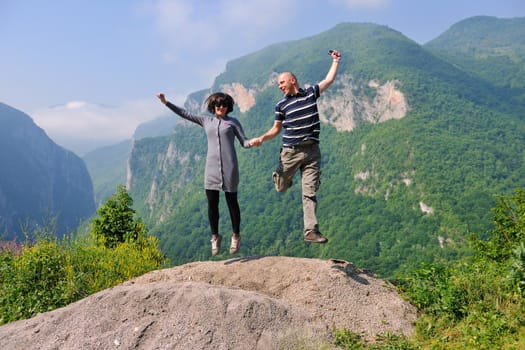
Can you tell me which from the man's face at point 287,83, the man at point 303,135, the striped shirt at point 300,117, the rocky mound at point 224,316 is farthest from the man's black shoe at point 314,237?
the man's face at point 287,83

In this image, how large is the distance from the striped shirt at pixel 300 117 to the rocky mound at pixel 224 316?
190cm

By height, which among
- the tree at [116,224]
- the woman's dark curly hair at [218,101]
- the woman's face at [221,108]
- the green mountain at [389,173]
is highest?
the woman's dark curly hair at [218,101]

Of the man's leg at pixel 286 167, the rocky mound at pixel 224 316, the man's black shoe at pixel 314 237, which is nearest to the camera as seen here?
the rocky mound at pixel 224 316

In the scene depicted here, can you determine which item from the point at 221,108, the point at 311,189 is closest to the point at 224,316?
the point at 311,189

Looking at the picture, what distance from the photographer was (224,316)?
405cm

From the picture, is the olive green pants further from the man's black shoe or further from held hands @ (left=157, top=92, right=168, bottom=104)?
held hands @ (left=157, top=92, right=168, bottom=104)

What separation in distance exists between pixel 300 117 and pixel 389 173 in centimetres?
12077

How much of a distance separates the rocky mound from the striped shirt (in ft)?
6.22

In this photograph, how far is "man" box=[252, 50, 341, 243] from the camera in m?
5.27

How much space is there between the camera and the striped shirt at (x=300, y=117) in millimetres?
5285

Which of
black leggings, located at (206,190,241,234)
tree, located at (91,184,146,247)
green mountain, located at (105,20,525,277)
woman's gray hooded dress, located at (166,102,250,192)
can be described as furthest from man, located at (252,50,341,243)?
green mountain, located at (105,20,525,277)

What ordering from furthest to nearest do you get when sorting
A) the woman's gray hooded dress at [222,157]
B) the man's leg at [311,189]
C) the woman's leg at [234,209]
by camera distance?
the woman's leg at [234,209]
the woman's gray hooded dress at [222,157]
the man's leg at [311,189]

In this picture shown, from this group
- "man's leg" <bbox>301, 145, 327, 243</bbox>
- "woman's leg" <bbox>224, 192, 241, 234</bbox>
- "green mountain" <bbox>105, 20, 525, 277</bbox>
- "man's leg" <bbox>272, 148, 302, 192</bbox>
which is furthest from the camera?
"green mountain" <bbox>105, 20, 525, 277</bbox>

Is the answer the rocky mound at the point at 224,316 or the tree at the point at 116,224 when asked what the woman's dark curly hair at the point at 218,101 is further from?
the tree at the point at 116,224
